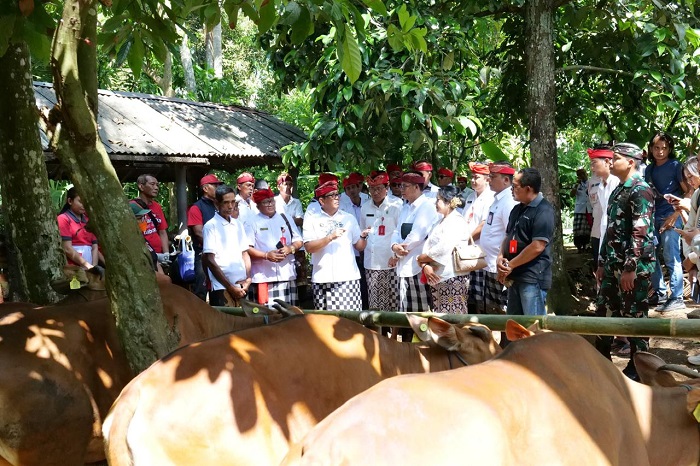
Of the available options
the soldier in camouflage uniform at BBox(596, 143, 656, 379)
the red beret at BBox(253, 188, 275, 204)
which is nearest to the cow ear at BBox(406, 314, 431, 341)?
the soldier in camouflage uniform at BBox(596, 143, 656, 379)

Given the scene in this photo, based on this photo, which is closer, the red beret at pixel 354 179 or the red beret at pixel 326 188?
the red beret at pixel 326 188

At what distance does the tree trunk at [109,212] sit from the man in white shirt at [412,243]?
4242 mm

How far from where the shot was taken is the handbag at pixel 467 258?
7.35m

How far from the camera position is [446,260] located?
739 centimetres

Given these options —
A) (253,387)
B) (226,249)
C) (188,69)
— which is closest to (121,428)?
(253,387)

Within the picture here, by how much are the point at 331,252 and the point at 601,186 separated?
3.26m

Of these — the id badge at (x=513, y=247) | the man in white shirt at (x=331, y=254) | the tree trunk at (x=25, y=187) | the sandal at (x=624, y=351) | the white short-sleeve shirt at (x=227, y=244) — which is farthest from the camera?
the man in white shirt at (x=331, y=254)

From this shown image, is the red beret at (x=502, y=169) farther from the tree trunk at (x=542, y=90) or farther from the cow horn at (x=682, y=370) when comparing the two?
the cow horn at (x=682, y=370)

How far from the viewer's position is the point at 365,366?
3.82 m

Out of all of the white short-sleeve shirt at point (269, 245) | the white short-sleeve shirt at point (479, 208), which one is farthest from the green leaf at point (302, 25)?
the white short-sleeve shirt at point (479, 208)

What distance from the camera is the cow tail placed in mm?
3127

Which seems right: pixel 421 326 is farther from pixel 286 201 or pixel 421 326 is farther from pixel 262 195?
pixel 286 201

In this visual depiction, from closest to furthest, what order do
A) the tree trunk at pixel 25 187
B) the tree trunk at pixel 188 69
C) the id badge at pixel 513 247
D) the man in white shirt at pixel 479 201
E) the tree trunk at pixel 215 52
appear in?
the tree trunk at pixel 25 187 < the id badge at pixel 513 247 < the man in white shirt at pixel 479 201 < the tree trunk at pixel 188 69 < the tree trunk at pixel 215 52

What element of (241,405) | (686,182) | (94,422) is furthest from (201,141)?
(241,405)
